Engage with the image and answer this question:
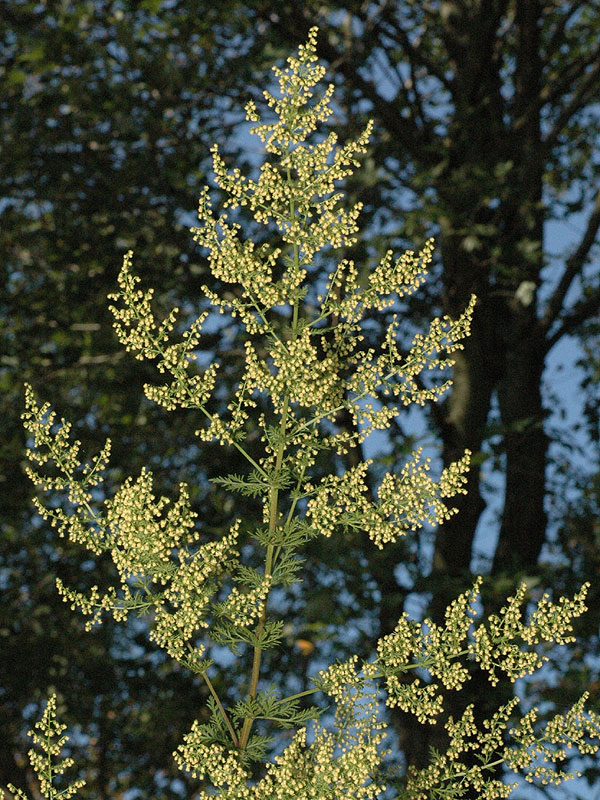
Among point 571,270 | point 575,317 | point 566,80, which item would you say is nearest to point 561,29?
point 566,80

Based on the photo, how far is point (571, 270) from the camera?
742 centimetres

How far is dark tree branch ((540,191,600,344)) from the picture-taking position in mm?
7406

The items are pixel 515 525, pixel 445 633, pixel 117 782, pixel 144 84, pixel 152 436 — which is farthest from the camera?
pixel 117 782

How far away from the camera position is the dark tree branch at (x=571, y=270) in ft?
24.3

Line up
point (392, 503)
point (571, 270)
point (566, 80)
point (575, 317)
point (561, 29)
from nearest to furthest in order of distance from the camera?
point (392, 503) < point (571, 270) < point (575, 317) < point (561, 29) < point (566, 80)

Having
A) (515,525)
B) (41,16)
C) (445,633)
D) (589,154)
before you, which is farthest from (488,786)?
(589,154)

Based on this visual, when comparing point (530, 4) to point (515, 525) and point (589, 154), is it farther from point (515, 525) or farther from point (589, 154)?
point (515, 525)

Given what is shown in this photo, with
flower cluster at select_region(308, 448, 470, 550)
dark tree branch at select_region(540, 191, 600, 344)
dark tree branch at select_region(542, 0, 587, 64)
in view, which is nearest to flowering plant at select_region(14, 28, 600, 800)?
flower cluster at select_region(308, 448, 470, 550)

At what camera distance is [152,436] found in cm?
817

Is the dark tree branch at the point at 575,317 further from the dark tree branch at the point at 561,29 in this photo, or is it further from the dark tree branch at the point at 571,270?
the dark tree branch at the point at 561,29

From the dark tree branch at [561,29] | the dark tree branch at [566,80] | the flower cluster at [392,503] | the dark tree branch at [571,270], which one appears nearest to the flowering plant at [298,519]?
the flower cluster at [392,503]

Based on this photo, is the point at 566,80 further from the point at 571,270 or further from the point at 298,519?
the point at 298,519

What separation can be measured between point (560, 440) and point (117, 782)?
4913 millimetres

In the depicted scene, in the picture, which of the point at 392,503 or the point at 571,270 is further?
the point at 571,270
